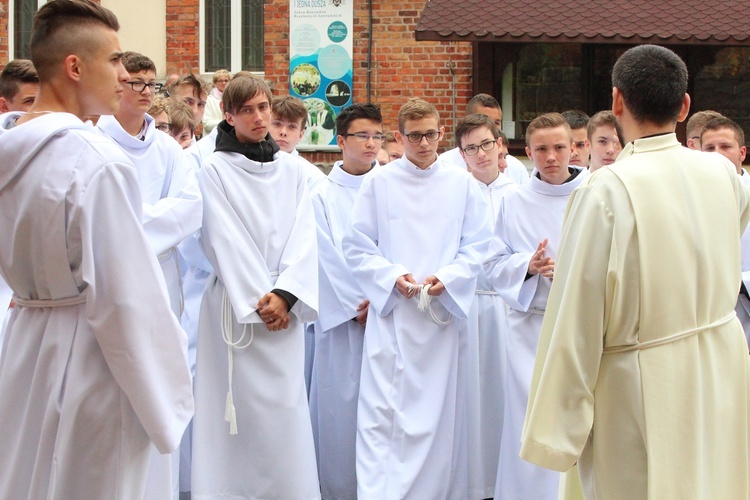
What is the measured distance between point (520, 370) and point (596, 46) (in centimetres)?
766

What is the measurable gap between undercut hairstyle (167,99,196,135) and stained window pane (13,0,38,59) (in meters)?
6.49

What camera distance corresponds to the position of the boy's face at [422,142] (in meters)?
6.24

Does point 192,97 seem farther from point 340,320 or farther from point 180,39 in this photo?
point 180,39

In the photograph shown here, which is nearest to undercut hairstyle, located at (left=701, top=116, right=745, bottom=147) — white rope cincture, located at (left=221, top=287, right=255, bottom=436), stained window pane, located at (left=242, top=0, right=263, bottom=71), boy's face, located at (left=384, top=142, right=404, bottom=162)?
boy's face, located at (left=384, top=142, right=404, bottom=162)

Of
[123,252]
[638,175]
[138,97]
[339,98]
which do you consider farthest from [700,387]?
[339,98]

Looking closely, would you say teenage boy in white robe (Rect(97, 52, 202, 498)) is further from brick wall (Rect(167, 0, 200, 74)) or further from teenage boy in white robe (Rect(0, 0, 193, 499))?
brick wall (Rect(167, 0, 200, 74))

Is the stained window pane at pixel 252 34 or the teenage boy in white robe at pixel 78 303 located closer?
the teenage boy in white robe at pixel 78 303

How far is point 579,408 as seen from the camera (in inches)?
136

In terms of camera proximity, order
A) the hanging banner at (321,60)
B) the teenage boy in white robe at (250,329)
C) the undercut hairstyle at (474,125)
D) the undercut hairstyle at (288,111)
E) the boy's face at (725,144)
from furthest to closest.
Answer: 1. the hanging banner at (321,60)
2. the undercut hairstyle at (288,111)
3. the undercut hairstyle at (474,125)
4. the boy's face at (725,144)
5. the teenage boy in white robe at (250,329)

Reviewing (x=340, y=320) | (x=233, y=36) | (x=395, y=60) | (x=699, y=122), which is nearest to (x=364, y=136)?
(x=340, y=320)

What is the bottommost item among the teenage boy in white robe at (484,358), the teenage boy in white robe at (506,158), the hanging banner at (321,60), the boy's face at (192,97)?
the teenage boy in white robe at (484,358)

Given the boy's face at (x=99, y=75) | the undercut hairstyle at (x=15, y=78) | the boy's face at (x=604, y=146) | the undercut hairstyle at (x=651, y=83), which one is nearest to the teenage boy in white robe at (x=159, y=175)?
the undercut hairstyle at (x=15, y=78)

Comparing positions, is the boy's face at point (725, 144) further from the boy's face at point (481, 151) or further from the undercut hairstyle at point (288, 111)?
the undercut hairstyle at point (288, 111)

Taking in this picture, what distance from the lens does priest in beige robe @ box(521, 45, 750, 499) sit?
11.2 feet
